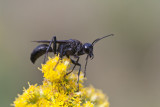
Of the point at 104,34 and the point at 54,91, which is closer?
the point at 54,91

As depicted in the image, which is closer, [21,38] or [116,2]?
[21,38]

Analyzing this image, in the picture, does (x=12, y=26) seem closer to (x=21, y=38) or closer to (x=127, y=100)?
(x=21, y=38)

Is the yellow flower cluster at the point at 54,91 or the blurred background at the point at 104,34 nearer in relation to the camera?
the yellow flower cluster at the point at 54,91

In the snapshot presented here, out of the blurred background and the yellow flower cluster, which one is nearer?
the yellow flower cluster

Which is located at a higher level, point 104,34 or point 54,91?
point 104,34

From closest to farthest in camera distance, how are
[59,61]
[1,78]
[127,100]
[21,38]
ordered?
[59,61] < [1,78] < [127,100] < [21,38]

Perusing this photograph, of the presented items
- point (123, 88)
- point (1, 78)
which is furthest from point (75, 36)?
point (1, 78)

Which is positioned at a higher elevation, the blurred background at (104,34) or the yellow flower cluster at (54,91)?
the blurred background at (104,34)

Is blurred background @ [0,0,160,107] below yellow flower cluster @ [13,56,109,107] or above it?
above
